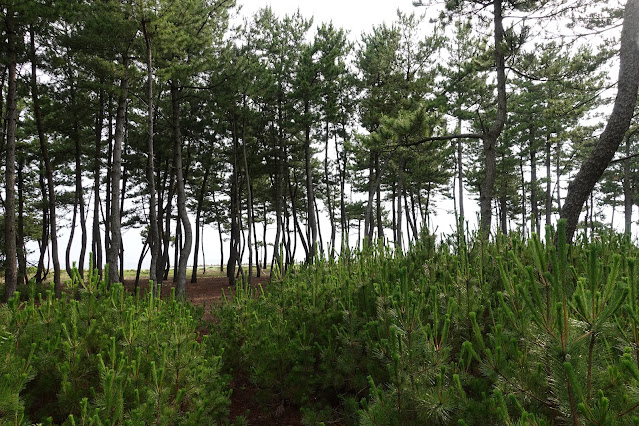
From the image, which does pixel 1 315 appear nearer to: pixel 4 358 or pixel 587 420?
pixel 4 358

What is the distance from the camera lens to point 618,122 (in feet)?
19.5

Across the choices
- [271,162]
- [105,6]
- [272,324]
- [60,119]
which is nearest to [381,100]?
[271,162]

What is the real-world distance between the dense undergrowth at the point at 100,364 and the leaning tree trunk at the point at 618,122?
6.25 metres

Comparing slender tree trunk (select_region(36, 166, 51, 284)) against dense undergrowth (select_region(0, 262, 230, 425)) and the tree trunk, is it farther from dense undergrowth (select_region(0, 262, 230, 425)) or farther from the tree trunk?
the tree trunk

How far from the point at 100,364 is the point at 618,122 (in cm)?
798

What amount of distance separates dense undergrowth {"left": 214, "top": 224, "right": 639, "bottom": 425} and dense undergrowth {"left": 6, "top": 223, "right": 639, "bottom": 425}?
1 cm

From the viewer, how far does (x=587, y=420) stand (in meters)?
1.43

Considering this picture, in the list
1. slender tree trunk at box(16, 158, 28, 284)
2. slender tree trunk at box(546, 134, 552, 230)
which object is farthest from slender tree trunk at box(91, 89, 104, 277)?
slender tree trunk at box(546, 134, 552, 230)

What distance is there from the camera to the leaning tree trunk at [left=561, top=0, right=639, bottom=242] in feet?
19.5

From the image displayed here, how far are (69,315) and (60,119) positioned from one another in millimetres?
12378

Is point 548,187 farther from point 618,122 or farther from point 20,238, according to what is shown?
point 20,238

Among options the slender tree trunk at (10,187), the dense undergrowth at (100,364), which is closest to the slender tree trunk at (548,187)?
the dense undergrowth at (100,364)

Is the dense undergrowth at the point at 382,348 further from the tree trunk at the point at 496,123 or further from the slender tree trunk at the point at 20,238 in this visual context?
the slender tree trunk at the point at 20,238

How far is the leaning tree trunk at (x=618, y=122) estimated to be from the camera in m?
5.94
